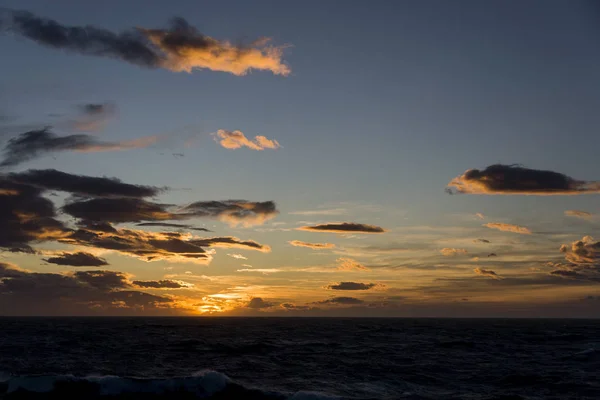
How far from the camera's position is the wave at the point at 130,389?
25812mm

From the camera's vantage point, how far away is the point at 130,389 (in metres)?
27.1

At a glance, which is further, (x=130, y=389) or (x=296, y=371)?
(x=296, y=371)

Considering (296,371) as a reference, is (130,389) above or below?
above

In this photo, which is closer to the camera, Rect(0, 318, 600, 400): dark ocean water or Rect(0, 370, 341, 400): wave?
Rect(0, 370, 341, 400): wave

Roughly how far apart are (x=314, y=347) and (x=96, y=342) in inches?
1011

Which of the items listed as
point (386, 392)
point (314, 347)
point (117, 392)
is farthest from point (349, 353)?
point (117, 392)

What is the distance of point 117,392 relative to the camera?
2658 centimetres

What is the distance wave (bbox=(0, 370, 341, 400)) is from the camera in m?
25.8

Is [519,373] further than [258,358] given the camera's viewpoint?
No

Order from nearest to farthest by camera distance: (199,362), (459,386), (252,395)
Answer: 1. (252,395)
2. (459,386)
3. (199,362)

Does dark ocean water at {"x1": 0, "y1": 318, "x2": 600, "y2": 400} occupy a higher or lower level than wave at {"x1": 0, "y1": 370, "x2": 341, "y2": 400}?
lower

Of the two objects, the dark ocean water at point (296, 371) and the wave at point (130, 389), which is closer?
the wave at point (130, 389)

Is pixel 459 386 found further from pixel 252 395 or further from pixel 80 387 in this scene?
pixel 80 387

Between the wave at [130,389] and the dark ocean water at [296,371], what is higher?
the wave at [130,389]
